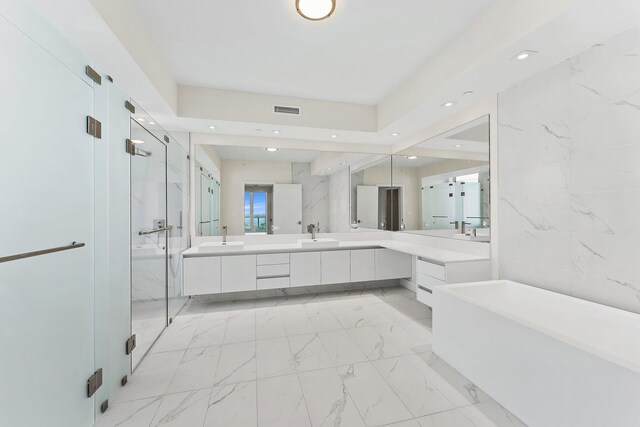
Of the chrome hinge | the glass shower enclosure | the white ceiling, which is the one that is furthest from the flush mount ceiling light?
the glass shower enclosure

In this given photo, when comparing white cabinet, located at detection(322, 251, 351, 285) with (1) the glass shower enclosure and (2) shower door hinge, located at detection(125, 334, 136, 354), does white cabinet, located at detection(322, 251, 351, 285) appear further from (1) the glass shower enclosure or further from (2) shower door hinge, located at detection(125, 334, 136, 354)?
(2) shower door hinge, located at detection(125, 334, 136, 354)

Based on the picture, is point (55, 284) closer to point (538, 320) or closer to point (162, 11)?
point (162, 11)

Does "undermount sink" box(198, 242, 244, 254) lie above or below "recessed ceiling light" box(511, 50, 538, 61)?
below

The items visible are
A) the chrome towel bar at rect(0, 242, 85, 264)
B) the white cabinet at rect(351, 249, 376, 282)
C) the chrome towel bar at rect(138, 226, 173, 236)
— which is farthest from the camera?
the white cabinet at rect(351, 249, 376, 282)

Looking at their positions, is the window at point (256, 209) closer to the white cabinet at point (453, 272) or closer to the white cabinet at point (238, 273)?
the white cabinet at point (238, 273)

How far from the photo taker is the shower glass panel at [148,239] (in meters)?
2.17

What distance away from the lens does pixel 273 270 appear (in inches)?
145

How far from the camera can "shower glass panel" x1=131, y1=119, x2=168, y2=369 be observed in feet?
7.13

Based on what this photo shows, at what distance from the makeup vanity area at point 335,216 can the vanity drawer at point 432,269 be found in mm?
15

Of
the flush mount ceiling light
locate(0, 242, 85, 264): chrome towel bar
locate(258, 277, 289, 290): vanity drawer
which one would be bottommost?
locate(258, 277, 289, 290): vanity drawer

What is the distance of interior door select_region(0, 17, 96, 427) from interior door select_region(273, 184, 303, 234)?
2721 millimetres

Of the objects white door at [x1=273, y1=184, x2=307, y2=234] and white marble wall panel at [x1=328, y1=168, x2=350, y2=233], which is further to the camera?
white marble wall panel at [x1=328, y1=168, x2=350, y2=233]

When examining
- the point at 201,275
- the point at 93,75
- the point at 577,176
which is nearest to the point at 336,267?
the point at 201,275

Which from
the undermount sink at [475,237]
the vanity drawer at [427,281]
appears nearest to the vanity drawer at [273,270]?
the vanity drawer at [427,281]
